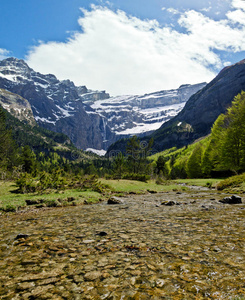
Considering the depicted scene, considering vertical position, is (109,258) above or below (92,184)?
above

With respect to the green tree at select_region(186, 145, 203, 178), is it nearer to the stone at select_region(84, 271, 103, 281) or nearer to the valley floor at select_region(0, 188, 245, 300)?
the valley floor at select_region(0, 188, 245, 300)

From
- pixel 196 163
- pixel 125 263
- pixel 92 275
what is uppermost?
pixel 92 275

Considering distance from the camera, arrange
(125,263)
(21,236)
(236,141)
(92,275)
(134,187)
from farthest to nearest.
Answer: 1. (236,141)
2. (134,187)
3. (21,236)
4. (125,263)
5. (92,275)

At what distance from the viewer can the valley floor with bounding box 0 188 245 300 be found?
357cm

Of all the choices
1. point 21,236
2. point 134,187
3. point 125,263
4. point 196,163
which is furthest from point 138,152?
point 125,263

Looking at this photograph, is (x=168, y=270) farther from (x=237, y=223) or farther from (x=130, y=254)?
(x=237, y=223)

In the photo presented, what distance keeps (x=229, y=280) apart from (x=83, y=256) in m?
3.67

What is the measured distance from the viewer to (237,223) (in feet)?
27.6

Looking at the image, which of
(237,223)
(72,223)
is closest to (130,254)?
(72,223)

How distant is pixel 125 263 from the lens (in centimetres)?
474

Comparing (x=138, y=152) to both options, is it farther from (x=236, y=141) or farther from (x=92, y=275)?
(x=92, y=275)

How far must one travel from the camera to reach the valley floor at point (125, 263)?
3.57m

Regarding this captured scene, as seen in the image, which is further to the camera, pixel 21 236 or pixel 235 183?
pixel 235 183

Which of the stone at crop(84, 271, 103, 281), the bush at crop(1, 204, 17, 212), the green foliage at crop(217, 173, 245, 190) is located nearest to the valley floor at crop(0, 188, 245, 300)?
the stone at crop(84, 271, 103, 281)
